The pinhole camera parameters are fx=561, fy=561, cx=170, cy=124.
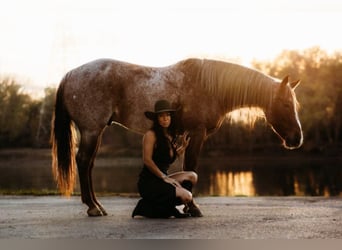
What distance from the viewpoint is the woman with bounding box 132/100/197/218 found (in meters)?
5.89

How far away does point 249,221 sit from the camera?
19.5 ft

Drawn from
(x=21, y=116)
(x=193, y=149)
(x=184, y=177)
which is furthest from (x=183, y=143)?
(x=21, y=116)

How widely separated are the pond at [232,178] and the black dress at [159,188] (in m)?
6.76

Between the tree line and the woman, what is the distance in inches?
847

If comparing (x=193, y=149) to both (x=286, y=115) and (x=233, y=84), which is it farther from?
(x=286, y=115)

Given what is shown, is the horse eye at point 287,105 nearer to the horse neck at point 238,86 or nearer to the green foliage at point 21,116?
the horse neck at point 238,86

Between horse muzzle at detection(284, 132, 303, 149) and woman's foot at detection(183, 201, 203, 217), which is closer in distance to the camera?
woman's foot at detection(183, 201, 203, 217)

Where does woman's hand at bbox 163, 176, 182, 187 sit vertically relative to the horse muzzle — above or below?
below

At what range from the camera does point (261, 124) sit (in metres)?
27.5

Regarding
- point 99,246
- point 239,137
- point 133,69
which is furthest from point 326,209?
point 239,137

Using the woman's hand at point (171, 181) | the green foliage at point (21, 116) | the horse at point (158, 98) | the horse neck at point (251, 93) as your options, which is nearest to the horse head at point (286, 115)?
the horse at point (158, 98)

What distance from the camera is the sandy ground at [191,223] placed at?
5055 mm

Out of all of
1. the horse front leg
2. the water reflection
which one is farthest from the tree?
the horse front leg

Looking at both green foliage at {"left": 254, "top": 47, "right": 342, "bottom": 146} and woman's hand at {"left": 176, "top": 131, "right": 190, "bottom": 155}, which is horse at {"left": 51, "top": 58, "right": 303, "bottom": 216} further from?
green foliage at {"left": 254, "top": 47, "right": 342, "bottom": 146}
